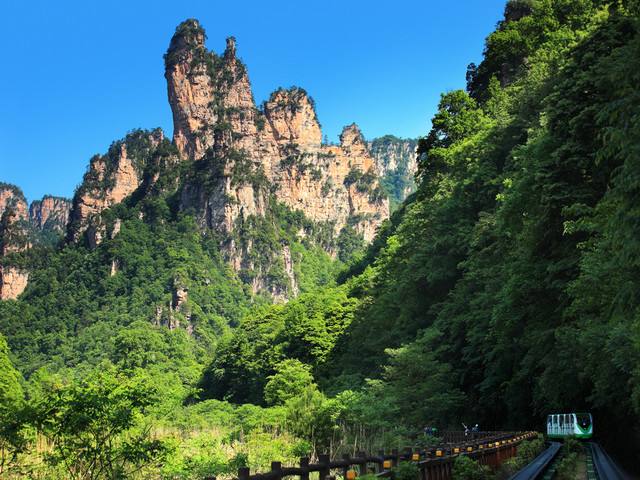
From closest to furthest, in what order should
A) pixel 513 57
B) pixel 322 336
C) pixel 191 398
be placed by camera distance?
pixel 513 57
pixel 322 336
pixel 191 398

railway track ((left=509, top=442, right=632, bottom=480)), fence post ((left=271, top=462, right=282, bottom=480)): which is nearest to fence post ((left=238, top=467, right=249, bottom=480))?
fence post ((left=271, top=462, right=282, bottom=480))

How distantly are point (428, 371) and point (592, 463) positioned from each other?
48.4 feet

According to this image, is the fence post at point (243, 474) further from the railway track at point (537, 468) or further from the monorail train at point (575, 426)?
the monorail train at point (575, 426)

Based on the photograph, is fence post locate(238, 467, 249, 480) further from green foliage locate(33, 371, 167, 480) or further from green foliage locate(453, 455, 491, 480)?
green foliage locate(33, 371, 167, 480)

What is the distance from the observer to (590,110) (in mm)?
22359

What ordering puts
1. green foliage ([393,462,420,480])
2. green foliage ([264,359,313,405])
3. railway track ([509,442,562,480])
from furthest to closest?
green foliage ([264,359,313,405])
railway track ([509,442,562,480])
green foliage ([393,462,420,480])

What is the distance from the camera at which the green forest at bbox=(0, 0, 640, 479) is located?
1644 centimetres

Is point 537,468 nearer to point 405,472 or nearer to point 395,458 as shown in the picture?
point 395,458

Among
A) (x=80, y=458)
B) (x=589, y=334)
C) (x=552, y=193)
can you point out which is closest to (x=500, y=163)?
(x=552, y=193)

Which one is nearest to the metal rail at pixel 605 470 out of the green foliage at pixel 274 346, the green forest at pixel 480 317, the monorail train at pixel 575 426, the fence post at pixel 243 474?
the green forest at pixel 480 317

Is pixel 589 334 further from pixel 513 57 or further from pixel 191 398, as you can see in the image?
pixel 191 398

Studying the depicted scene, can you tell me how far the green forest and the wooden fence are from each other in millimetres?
2997

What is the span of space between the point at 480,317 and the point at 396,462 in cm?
2121

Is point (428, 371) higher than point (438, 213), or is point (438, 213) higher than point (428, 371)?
point (438, 213)
